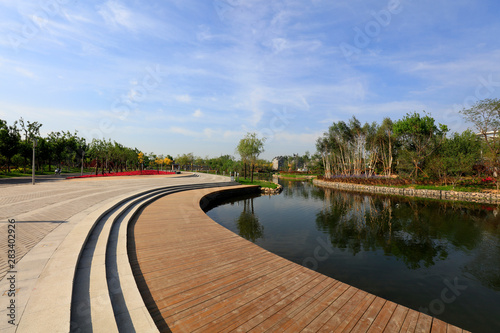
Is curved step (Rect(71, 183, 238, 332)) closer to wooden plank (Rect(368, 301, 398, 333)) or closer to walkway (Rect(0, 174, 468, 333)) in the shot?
walkway (Rect(0, 174, 468, 333))

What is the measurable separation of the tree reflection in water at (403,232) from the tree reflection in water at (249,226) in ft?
12.5

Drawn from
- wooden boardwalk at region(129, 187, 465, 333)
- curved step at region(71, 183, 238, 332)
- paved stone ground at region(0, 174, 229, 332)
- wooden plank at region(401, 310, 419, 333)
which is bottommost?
wooden plank at region(401, 310, 419, 333)

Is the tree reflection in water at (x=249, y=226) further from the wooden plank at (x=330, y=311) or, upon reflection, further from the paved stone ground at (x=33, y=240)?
the paved stone ground at (x=33, y=240)

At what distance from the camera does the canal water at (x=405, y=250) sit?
6008 mm

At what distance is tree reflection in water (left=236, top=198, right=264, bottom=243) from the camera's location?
1141cm

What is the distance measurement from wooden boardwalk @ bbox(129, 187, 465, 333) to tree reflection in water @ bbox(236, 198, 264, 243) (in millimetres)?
4793

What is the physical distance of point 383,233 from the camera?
11.9m

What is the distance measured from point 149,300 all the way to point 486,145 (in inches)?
1512

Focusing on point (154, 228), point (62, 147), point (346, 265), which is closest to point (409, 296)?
point (346, 265)

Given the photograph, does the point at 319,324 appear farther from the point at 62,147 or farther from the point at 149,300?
the point at 62,147

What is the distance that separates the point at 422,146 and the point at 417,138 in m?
1.98

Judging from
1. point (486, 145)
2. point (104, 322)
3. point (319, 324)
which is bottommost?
point (319, 324)

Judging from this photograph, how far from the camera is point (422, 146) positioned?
35531 millimetres

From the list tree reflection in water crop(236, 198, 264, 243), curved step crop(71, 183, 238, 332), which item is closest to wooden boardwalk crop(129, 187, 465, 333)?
curved step crop(71, 183, 238, 332)
